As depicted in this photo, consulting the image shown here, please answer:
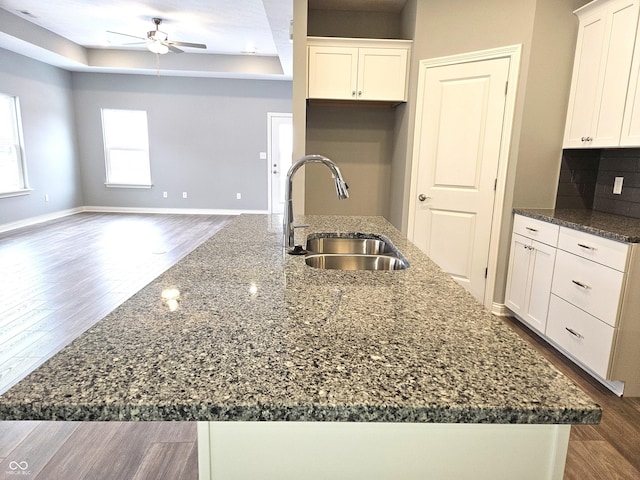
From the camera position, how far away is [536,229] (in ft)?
9.37

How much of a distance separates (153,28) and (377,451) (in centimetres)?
654

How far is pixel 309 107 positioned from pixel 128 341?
3218mm

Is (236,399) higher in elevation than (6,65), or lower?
lower

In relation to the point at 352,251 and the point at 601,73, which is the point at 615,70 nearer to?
the point at 601,73

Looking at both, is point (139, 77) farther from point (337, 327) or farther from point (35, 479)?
point (337, 327)

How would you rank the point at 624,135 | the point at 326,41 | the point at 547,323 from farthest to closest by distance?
the point at 326,41
the point at 547,323
the point at 624,135

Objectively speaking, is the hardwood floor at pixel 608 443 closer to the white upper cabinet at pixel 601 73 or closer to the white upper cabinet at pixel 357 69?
the white upper cabinet at pixel 601 73

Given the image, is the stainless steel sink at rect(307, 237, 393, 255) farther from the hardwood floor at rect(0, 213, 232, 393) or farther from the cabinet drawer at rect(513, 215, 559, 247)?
the hardwood floor at rect(0, 213, 232, 393)

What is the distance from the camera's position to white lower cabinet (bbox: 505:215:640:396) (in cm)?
213

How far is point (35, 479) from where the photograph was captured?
64.3 inches

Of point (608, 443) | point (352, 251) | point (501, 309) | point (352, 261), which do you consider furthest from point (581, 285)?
point (352, 261)

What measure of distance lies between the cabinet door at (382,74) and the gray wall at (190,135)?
496 cm

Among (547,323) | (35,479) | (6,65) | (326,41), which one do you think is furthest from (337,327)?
(6,65)

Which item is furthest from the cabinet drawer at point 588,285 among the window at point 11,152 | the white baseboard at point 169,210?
the window at point 11,152
